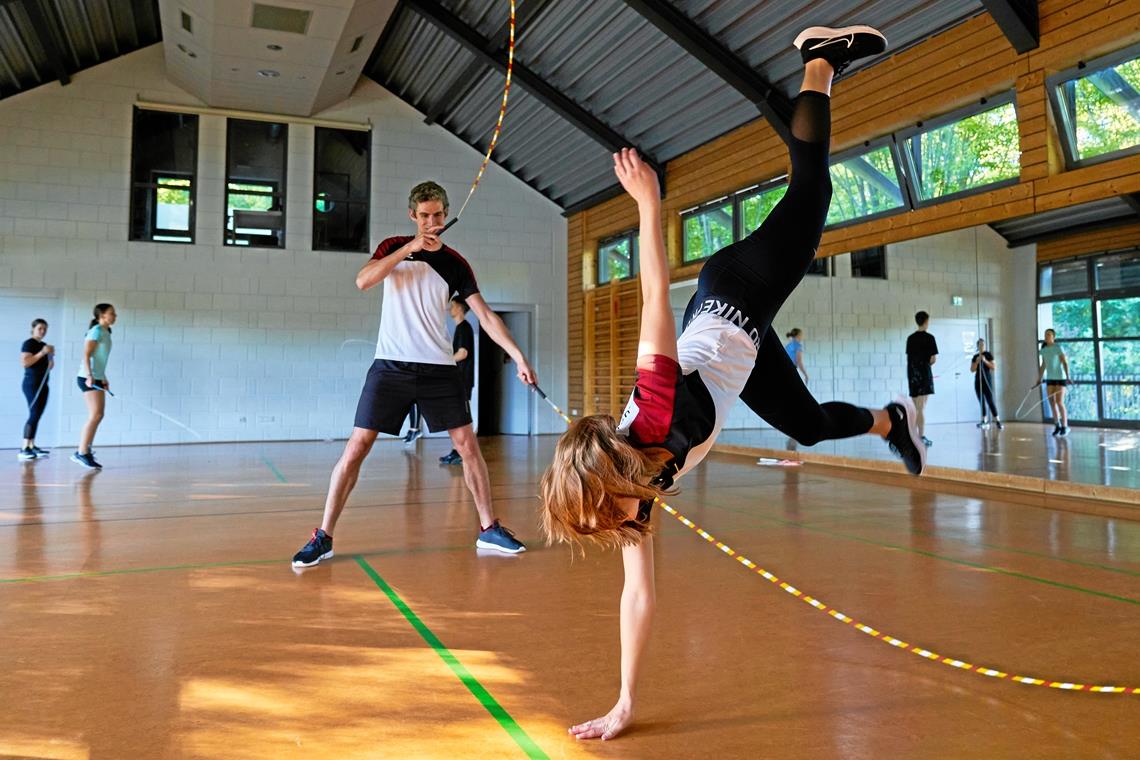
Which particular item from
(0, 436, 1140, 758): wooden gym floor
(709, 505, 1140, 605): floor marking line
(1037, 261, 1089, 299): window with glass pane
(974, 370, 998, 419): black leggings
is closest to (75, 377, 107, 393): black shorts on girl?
(0, 436, 1140, 758): wooden gym floor

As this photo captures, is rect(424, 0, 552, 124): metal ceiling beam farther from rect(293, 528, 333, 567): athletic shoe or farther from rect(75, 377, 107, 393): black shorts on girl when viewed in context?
rect(293, 528, 333, 567): athletic shoe

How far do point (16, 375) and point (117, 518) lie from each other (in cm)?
737

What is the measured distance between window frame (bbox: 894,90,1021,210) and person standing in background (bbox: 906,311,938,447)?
1.12 metres

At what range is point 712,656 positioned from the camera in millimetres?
1990

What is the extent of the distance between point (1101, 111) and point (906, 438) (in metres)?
3.96

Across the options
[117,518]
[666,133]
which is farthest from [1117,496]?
[666,133]

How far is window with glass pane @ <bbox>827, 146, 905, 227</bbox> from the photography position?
662 cm

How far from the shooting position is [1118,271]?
19.2 ft

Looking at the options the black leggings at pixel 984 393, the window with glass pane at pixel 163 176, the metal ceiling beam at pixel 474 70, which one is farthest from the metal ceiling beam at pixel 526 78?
the black leggings at pixel 984 393

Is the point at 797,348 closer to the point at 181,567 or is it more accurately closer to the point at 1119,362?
the point at 1119,362

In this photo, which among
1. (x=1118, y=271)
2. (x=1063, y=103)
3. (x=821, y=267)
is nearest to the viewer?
(x=1063, y=103)

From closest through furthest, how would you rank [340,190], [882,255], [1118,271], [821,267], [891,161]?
[1118,271] < [891,161] < [882,255] < [821,267] < [340,190]

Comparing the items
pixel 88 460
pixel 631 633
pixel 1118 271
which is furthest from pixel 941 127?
pixel 88 460

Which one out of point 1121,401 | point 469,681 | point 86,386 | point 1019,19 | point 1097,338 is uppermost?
point 1019,19
